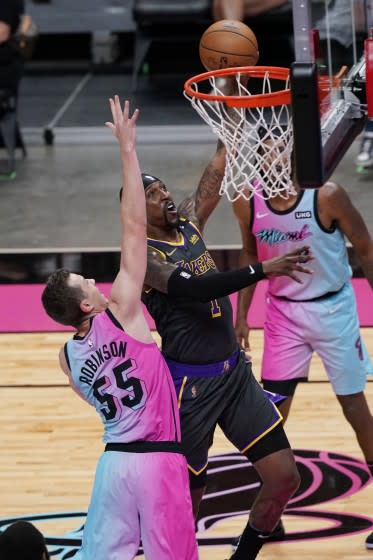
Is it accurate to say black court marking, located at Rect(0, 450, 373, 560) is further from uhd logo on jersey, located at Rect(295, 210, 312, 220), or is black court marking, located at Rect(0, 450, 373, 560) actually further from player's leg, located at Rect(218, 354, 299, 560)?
uhd logo on jersey, located at Rect(295, 210, 312, 220)

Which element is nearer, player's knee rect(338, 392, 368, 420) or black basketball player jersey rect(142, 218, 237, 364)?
black basketball player jersey rect(142, 218, 237, 364)

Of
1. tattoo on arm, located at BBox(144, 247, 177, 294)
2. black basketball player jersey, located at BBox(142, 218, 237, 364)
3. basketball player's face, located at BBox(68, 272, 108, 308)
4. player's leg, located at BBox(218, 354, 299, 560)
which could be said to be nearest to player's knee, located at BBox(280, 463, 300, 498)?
player's leg, located at BBox(218, 354, 299, 560)

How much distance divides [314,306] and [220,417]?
0.86 metres

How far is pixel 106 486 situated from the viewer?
4426 millimetres

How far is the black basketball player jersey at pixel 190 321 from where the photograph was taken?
507 centimetres

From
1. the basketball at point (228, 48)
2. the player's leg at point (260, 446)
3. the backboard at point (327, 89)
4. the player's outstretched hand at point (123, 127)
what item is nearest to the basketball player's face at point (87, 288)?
the player's outstretched hand at point (123, 127)

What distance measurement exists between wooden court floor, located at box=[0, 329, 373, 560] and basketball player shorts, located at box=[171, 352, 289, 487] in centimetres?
78

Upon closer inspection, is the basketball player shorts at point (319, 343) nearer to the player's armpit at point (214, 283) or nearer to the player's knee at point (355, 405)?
the player's knee at point (355, 405)

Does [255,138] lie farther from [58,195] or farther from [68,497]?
[58,195]

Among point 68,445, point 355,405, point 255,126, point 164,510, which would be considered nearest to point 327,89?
point 255,126

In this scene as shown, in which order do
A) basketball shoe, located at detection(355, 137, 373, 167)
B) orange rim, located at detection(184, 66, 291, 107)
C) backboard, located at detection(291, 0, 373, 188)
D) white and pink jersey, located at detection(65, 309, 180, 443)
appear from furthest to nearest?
basketball shoe, located at detection(355, 137, 373, 167), orange rim, located at detection(184, 66, 291, 107), white and pink jersey, located at detection(65, 309, 180, 443), backboard, located at detection(291, 0, 373, 188)

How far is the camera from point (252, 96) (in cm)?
501

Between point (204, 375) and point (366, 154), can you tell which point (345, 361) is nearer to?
point (204, 375)

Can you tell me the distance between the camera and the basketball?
5.57 meters
